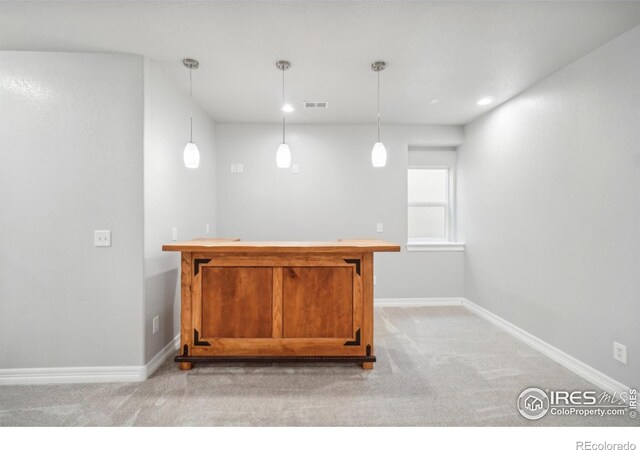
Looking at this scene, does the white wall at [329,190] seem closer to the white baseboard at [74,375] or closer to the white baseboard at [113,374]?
the white baseboard at [113,374]

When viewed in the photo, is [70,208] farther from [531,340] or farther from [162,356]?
[531,340]

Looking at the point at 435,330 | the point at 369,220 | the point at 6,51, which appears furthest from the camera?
the point at 369,220

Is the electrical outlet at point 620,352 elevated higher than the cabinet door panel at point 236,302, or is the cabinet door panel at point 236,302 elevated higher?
the cabinet door panel at point 236,302

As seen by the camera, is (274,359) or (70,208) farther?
(274,359)

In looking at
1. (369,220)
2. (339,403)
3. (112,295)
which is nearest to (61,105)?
(112,295)

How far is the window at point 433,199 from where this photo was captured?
189 inches

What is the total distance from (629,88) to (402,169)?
2.55 meters

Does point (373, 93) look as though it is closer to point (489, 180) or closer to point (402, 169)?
point (402, 169)

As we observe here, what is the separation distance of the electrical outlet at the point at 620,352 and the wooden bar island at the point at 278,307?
178 centimetres

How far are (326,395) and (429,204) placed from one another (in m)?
3.51

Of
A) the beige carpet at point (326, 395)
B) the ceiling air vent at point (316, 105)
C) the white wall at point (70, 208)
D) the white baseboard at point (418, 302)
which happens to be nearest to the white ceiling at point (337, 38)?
the white wall at point (70, 208)

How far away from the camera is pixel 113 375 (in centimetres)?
250

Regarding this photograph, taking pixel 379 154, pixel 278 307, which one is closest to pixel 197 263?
pixel 278 307

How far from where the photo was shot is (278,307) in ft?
8.54
